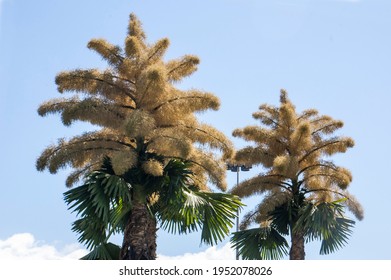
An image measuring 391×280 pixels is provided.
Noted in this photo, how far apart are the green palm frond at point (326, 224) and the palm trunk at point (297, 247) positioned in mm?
174

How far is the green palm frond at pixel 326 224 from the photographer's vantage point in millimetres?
16109

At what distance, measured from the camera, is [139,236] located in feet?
45.1

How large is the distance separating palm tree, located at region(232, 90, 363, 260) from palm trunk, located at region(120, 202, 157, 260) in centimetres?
377

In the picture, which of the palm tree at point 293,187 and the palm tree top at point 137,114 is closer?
the palm tree top at point 137,114

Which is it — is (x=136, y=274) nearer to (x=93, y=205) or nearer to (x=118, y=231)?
(x=93, y=205)

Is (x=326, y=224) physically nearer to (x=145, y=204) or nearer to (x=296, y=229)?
(x=296, y=229)

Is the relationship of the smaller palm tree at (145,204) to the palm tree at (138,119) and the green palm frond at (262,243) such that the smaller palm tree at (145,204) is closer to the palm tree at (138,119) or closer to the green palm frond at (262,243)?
the palm tree at (138,119)

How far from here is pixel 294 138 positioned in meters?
17.5

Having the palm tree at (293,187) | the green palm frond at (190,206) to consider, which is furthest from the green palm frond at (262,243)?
the green palm frond at (190,206)

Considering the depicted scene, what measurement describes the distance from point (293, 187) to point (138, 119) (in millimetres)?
5313

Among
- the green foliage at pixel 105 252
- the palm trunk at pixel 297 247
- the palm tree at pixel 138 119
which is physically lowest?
the green foliage at pixel 105 252

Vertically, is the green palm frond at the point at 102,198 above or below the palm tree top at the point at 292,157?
below

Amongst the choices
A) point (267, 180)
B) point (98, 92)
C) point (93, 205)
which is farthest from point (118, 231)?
point (267, 180)

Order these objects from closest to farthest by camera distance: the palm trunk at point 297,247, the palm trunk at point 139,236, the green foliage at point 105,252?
the palm trunk at point 139,236, the green foliage at point 105,252, the palm trunk at point 297,247
